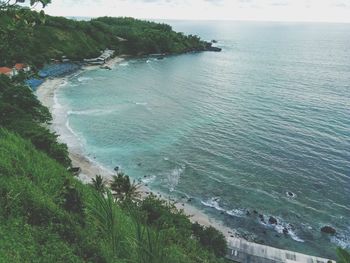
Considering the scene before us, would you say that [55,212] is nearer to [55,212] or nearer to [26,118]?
[55,212]

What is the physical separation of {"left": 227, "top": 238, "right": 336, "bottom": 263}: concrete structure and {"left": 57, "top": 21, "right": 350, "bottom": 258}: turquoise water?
13.7 feet

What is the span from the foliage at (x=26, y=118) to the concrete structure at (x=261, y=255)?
68.7 feet

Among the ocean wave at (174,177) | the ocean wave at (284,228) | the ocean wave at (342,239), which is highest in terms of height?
the ocean wave at (174,177)

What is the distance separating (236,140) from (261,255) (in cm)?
3192

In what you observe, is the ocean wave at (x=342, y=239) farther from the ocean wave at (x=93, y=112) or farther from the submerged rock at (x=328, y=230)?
→ the ocean wave at (x=93, y=112)

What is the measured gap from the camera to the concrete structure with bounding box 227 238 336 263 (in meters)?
33.5

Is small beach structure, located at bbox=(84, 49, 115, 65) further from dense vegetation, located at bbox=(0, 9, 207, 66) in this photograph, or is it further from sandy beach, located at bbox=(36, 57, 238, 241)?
sandy beach, located at bbox=(36, 57, 238, 241)

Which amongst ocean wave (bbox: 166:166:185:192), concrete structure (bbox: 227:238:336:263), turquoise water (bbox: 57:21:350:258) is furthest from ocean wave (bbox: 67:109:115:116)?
concrete structure (bbox: 227:238:336:263)

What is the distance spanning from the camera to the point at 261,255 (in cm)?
3409

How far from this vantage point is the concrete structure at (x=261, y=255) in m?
33.5

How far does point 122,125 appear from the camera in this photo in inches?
2783

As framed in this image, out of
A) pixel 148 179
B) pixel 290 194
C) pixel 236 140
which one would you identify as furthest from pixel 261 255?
pixel 236 140

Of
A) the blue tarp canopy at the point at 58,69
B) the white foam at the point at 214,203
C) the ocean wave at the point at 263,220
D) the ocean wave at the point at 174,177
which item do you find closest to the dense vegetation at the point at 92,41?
the blue tarp canopy at the point at 58,69

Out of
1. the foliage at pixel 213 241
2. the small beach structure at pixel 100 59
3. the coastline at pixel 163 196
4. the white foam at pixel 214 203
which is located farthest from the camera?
the small beach structure at pixel 100 59
